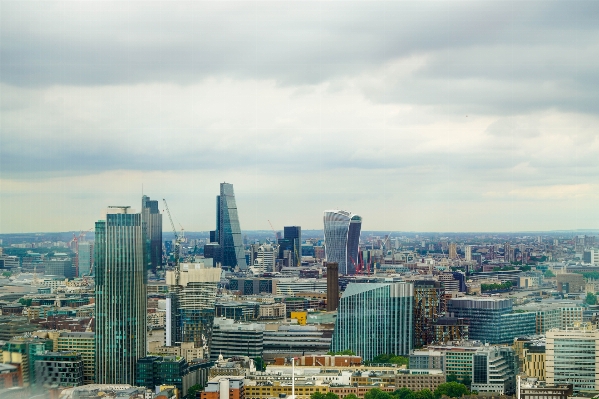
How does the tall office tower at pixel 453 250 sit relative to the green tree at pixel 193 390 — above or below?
above

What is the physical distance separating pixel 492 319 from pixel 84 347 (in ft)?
24.5

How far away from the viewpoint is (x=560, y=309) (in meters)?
20.5

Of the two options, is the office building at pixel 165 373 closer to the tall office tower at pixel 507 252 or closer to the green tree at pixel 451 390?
the green tree at pixel 451 390

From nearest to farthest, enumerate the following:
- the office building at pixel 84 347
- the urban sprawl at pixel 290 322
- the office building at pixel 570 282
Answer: the urban sprawl at pixel 290 322
the office building at pixel 84 347
the office building at pixel 570 282

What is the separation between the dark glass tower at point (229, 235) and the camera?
3219 centimetres

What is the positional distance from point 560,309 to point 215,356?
20.8ft

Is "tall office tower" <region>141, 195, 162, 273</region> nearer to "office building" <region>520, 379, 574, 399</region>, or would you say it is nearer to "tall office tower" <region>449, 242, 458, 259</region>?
"office building" <region>520, 379, 574, 399</region>

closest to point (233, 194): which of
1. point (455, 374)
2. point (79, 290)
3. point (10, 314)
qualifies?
point (79, 290)

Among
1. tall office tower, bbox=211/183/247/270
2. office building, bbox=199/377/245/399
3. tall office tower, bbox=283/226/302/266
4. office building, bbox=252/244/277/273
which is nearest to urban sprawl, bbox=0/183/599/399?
office building, bbox=199/377/245/399

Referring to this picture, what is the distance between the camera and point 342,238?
3425cm

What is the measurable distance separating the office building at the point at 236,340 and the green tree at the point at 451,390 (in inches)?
193

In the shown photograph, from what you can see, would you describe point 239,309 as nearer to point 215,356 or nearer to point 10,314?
point 215,356

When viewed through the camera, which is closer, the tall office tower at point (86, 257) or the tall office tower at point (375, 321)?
the tall office tower at point (86, 257)

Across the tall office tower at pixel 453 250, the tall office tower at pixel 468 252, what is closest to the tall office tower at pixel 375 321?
the tall office tower at pixel 453 250
